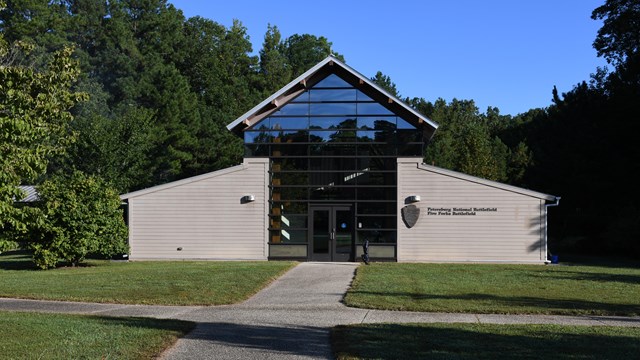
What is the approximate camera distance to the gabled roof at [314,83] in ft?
84.8

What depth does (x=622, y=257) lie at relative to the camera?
35000 mm

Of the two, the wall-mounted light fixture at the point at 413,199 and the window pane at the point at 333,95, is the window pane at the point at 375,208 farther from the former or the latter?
the window pane at the point at 333,95

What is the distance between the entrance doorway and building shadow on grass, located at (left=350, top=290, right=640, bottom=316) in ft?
34.5

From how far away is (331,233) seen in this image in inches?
1020

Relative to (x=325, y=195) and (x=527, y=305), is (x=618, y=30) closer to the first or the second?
(x=325, y=195)

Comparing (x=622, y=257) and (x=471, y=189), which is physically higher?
(x=471, y=189)

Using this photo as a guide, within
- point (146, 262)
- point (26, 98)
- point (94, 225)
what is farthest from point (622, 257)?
point (26, 98)

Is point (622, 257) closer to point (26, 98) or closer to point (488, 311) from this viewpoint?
point (488, 311)

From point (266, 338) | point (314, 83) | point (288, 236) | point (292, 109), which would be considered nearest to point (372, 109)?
point (314, 83)

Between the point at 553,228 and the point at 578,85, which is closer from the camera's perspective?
the point at 578,85

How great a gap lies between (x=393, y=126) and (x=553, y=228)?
85.4 feet

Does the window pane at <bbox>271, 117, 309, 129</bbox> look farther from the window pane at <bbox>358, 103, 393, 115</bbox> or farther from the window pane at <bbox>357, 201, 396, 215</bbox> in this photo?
the window pane at <bbox>357, 201, 396, 215</bbox>

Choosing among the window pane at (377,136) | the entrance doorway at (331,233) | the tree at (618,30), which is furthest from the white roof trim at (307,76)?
the tree at (618,30)

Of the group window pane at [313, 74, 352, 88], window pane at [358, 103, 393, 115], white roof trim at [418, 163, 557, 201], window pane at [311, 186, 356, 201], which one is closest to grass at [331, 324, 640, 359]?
white roof trim at [418, 163, 557, 201]
